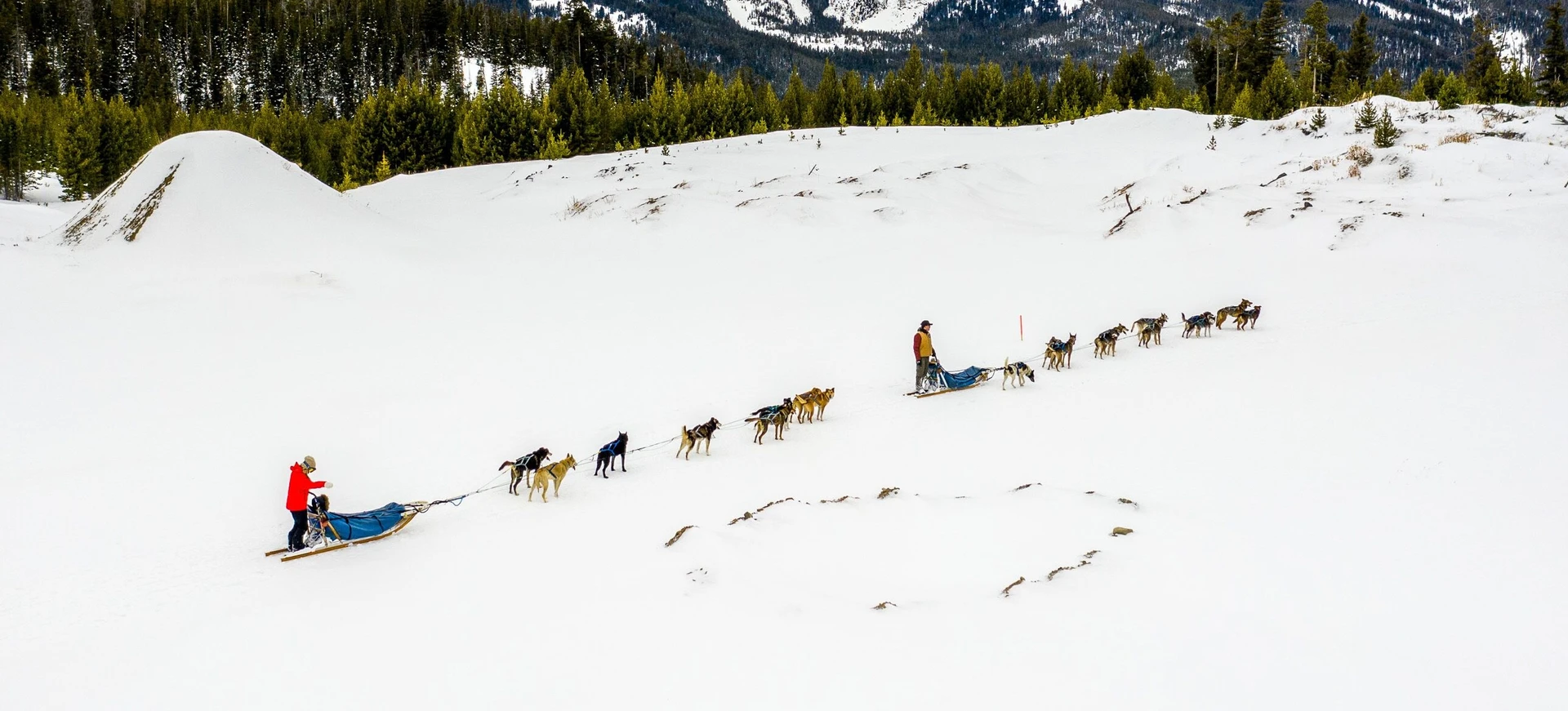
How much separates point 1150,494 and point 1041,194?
26.7 m

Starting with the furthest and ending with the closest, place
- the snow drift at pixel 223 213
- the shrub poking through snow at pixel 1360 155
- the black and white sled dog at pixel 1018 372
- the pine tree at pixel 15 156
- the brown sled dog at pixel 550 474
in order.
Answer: the pine tree at pixel 15 156, the shrub poking through snow at pixel 1360 155, the snow drift at pixel 223 213, the black and white sled dog at pixel 1018 372, the brown sled dog at pixel 550 474

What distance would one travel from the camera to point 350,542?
8.36 meters

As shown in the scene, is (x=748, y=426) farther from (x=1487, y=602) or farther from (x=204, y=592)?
(x=1487, y=602)

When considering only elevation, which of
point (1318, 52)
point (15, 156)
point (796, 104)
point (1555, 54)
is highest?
point (1318, 52)

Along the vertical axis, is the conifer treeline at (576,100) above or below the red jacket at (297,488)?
above

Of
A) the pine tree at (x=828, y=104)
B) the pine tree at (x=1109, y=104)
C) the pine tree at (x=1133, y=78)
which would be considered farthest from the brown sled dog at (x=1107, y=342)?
the pine tree at (x=1133, y=78)

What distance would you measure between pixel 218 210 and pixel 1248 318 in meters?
26.2

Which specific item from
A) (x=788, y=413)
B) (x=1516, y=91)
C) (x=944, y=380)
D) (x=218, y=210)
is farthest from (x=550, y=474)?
(x=1516, y=91)

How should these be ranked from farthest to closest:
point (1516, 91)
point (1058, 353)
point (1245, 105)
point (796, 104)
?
point (796, 104) < point (1245, 105) < point (1516, 91) < point (1058, 353)

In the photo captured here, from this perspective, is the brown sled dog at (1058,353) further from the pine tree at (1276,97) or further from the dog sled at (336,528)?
the pine tree at (1276,97)

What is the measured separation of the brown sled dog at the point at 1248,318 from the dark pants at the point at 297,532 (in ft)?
Answer: 58.1

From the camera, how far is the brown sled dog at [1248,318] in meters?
17.1

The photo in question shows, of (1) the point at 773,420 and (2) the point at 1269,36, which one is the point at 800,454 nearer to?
(1) the point at 773,420

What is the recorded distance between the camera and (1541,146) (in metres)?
26.8
